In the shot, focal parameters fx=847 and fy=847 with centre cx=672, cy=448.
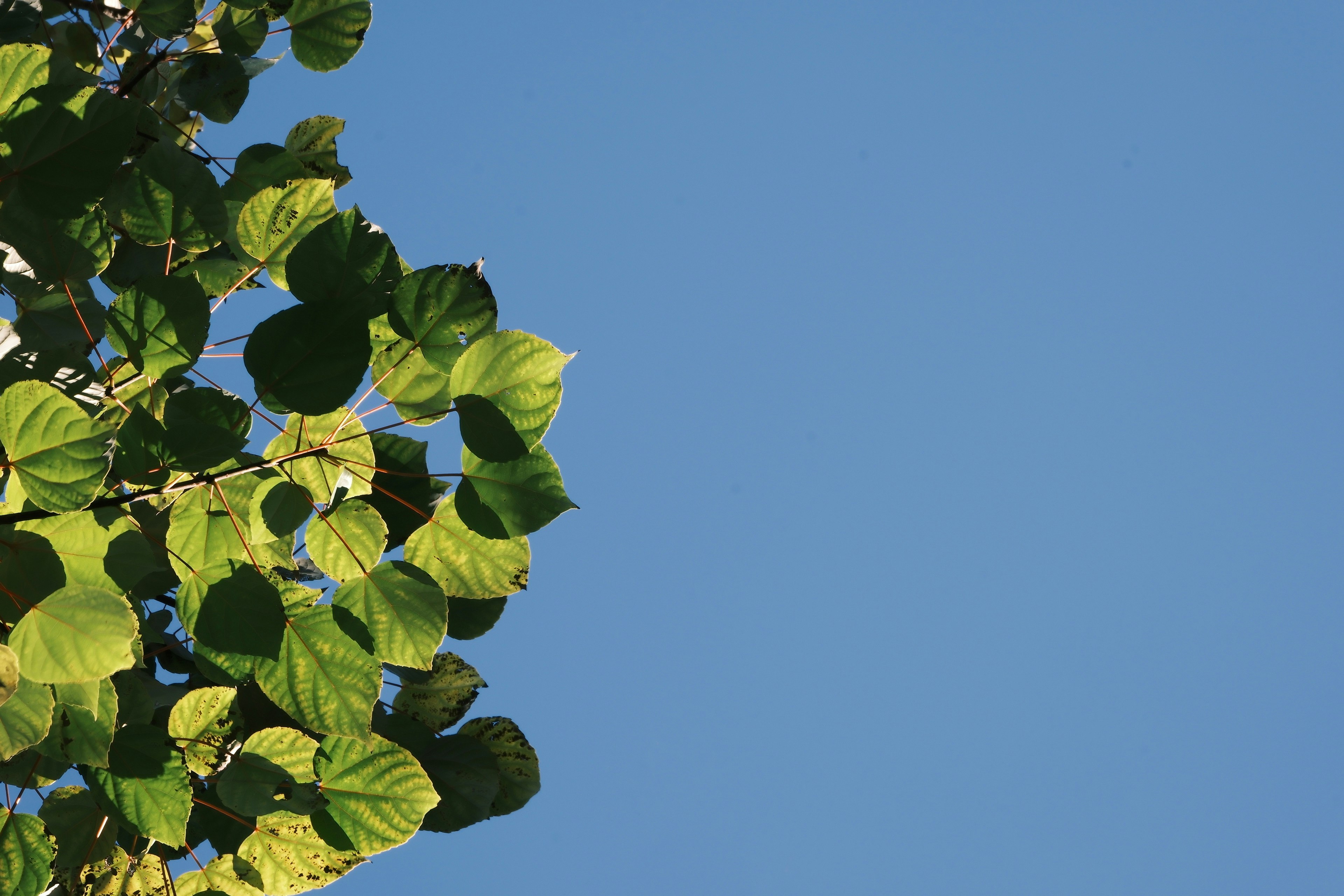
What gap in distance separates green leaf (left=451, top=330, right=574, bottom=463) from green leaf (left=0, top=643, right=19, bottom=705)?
0.40 m

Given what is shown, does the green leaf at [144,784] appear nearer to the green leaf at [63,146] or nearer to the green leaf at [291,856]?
the green leaf at [291,856]

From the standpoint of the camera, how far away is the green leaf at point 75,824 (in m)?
0.98

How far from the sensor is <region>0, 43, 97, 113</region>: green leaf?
75 centimetres

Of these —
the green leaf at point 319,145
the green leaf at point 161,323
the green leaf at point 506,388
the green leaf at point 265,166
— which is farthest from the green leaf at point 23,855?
the green leaf at point 319,145

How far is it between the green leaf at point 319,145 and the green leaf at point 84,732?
0.77m

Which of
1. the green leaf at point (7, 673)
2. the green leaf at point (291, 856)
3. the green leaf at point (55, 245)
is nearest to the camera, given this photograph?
the green leaf at point (7, 673)

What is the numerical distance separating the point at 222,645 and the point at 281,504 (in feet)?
0.48

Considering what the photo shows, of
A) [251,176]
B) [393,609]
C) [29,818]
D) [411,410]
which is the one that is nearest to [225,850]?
[29,818]

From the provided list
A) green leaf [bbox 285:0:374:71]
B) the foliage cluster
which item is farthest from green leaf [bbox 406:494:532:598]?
green leaf [bbox 285:0:374:71]

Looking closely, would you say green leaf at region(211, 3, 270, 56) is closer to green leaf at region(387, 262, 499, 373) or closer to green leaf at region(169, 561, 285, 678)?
green leaf at region(387, 262, 499, 373)

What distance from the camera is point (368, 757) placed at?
949mm

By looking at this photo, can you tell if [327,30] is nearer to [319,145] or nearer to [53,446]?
[319,145]

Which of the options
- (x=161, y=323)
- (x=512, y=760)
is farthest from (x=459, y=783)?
(x=161, y=323)

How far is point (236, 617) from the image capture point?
2.72 feet
